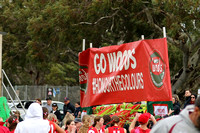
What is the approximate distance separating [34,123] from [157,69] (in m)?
5.13

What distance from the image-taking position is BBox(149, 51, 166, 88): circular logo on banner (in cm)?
1044

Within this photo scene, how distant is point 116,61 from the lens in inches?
447

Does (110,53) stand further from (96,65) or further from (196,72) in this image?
(196,72)

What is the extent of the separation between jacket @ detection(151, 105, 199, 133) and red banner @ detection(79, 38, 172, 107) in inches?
285

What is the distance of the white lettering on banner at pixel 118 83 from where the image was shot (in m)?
10.8

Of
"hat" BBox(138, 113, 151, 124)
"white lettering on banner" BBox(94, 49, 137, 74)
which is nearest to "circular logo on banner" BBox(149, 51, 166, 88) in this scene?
"white lettering on banner" BBox(94, 49, 137, 74)

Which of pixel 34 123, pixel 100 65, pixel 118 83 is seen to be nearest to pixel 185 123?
pixel 34 123

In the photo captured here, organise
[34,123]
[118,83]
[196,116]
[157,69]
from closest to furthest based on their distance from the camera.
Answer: [196,116], [34,123], [157,69], [118,83]

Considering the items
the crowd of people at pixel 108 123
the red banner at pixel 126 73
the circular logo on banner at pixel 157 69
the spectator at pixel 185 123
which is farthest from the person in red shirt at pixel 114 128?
the spectator at pixel 185 123

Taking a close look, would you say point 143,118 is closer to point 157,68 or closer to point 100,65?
point 157,68

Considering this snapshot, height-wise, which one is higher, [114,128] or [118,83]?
[118,83]

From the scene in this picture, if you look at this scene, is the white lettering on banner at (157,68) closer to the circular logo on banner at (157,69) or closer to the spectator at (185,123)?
the circular logo on banner at (157,69)

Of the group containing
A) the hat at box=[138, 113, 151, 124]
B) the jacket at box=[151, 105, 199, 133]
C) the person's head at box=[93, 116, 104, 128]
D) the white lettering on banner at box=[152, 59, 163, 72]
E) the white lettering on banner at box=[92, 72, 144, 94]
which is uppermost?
the white lettering on banner at box=[152, 59, 163, 72]

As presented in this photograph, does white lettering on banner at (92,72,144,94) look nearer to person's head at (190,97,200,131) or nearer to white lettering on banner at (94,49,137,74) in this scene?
white lettering on banner at (94,49,137,74)
